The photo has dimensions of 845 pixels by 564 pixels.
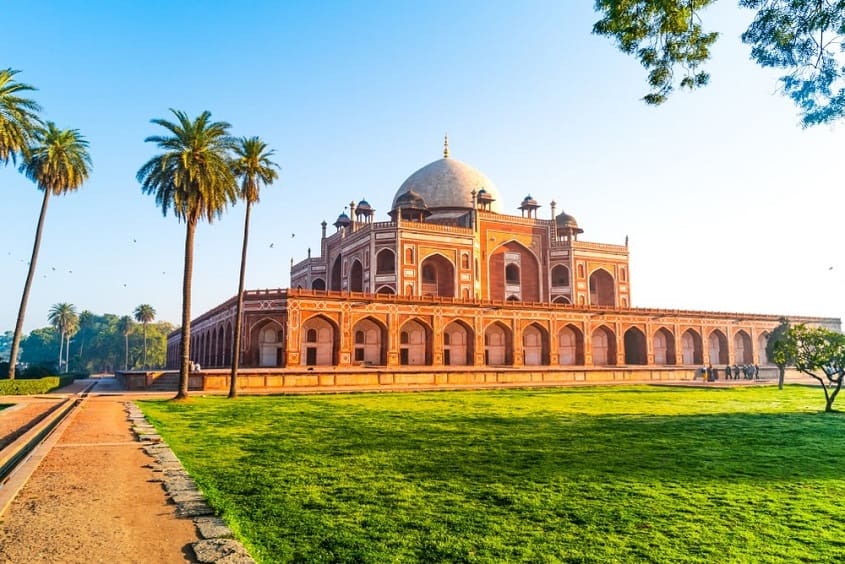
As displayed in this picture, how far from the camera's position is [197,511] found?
5750mm

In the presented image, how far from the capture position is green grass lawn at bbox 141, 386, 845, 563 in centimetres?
488

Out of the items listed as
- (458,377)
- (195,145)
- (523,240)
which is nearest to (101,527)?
(195,145)

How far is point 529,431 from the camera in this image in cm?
1188

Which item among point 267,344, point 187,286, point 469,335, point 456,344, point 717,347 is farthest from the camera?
point 717,347

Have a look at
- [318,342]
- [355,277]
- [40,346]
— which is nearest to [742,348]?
[355,277]

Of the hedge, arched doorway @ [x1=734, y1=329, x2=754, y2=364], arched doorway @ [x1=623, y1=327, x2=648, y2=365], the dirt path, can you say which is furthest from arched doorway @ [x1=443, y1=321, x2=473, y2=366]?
the dirt path

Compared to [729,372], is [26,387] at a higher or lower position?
lower

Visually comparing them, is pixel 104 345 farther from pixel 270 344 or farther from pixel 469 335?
pixel 469 335

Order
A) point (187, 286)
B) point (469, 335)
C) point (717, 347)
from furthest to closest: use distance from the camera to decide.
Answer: point (717, 347)
point (469, 335)
point (187, 286)

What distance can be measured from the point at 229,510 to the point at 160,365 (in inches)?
3662

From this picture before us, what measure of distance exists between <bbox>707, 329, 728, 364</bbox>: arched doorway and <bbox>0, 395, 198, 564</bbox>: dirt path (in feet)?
183

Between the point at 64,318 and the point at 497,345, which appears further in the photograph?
the point at 64,318

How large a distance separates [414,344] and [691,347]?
27.2 meters

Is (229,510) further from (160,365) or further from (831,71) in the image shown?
(160,365)
